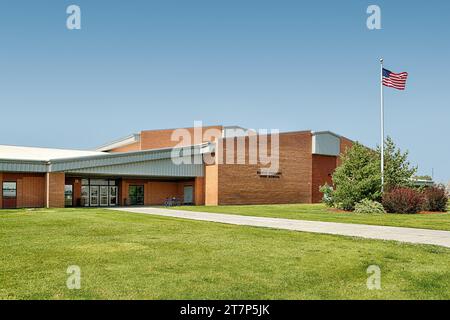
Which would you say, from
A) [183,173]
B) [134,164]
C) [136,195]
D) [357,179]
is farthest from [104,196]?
[357,179]

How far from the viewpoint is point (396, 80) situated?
3059 centimetres

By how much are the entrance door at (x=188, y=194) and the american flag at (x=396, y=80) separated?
20.5m

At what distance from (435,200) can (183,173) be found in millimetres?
20450

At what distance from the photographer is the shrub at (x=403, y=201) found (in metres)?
28.4

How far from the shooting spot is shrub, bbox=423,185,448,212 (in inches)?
1204

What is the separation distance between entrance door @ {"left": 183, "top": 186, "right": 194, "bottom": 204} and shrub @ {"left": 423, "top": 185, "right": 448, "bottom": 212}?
2081 centimetres

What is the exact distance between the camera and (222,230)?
15719mm

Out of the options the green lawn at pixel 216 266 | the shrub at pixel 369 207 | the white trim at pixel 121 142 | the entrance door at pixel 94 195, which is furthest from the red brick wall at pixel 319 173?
the green lawn at pixel 216 266

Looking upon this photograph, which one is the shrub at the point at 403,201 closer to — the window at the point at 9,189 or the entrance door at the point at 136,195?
the entrance door at the point at 136,195

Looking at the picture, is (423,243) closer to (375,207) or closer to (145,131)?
(375,207)

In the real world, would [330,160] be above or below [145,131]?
below
